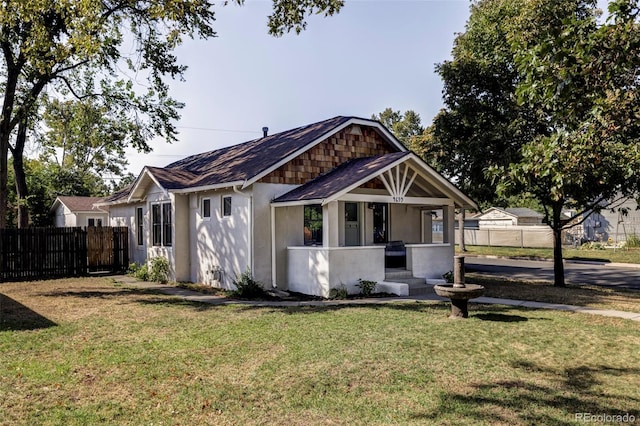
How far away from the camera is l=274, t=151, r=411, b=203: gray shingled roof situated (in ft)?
40.9

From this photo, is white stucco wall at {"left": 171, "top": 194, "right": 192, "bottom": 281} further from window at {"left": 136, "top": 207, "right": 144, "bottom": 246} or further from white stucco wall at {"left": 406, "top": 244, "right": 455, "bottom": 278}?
white stucco wall at {"left": 406, "top": 244, "right": 455, "bottom": 278}

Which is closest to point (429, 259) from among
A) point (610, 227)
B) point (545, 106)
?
point (545, 106)

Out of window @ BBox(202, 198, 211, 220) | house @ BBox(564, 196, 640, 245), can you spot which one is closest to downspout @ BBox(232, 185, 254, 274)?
window @ BBox(202, 198, 211, 220)

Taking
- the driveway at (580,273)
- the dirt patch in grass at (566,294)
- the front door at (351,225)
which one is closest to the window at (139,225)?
the front door at (351,225)

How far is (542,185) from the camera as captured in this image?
1452 centimetres

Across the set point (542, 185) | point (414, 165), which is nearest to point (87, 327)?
point (414, 165)

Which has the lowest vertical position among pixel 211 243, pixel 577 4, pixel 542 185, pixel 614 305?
pixel 614 305

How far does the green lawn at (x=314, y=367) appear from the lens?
16.2 feet

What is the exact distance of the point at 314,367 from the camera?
20.7 feet

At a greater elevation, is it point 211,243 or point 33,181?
point 33,181

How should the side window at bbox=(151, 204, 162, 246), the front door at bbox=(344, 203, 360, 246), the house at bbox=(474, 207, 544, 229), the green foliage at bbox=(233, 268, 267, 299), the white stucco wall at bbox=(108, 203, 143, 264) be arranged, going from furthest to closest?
the house at bbox=(474, 207, 544, 229), the white stucco wall at bbox=(108, 203, 143, 264), the side window at bbox=(151, 204, 162, 246), the front door at bbox=(344, 203, 360, 246), the green foliage at bbox=(233, 268, 267, 299)

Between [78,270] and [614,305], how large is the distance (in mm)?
17973

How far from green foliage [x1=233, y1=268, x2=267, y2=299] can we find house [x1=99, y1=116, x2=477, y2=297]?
0.27 meters

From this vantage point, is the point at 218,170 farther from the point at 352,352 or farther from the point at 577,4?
the point at 577,4
